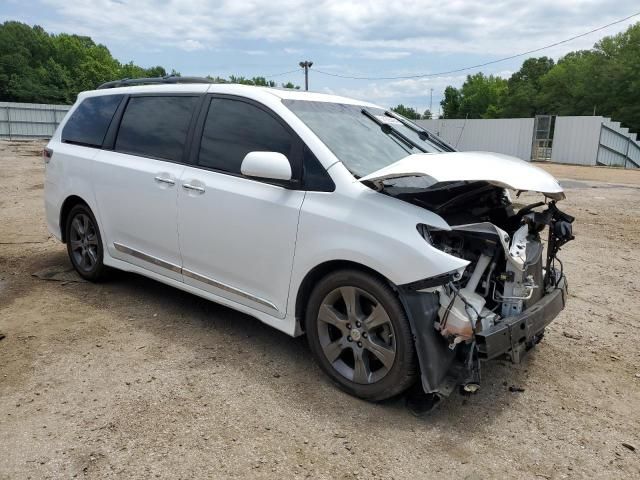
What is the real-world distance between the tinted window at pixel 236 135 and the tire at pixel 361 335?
103 cm

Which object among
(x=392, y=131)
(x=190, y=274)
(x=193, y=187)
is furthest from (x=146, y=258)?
(x=392, y=131)

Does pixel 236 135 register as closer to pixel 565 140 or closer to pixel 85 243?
pixel 85 243

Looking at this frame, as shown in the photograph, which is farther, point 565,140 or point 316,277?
point 565,140

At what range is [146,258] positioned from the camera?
4.40m

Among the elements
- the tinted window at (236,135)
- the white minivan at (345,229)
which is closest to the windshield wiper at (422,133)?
the white minivan at (345,229)

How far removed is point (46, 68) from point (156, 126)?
291 ft

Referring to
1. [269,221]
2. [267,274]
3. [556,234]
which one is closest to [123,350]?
[267,274]

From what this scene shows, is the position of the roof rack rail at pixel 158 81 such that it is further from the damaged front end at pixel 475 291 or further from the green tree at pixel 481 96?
the green tree at pixel 481 96

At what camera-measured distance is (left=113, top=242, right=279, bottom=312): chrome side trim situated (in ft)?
11.8

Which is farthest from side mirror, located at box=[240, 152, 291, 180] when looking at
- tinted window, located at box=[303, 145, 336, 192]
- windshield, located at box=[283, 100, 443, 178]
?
windshield, located at box=[283, 100, 443, 178]

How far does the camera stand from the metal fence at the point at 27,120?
3462cm

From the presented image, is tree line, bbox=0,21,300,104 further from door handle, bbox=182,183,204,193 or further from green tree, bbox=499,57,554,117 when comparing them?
door handle, bbox=182,183,204,193

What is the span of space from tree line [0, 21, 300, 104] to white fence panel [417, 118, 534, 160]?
130 feet

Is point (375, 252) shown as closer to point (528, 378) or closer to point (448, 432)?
point (448, 432)
